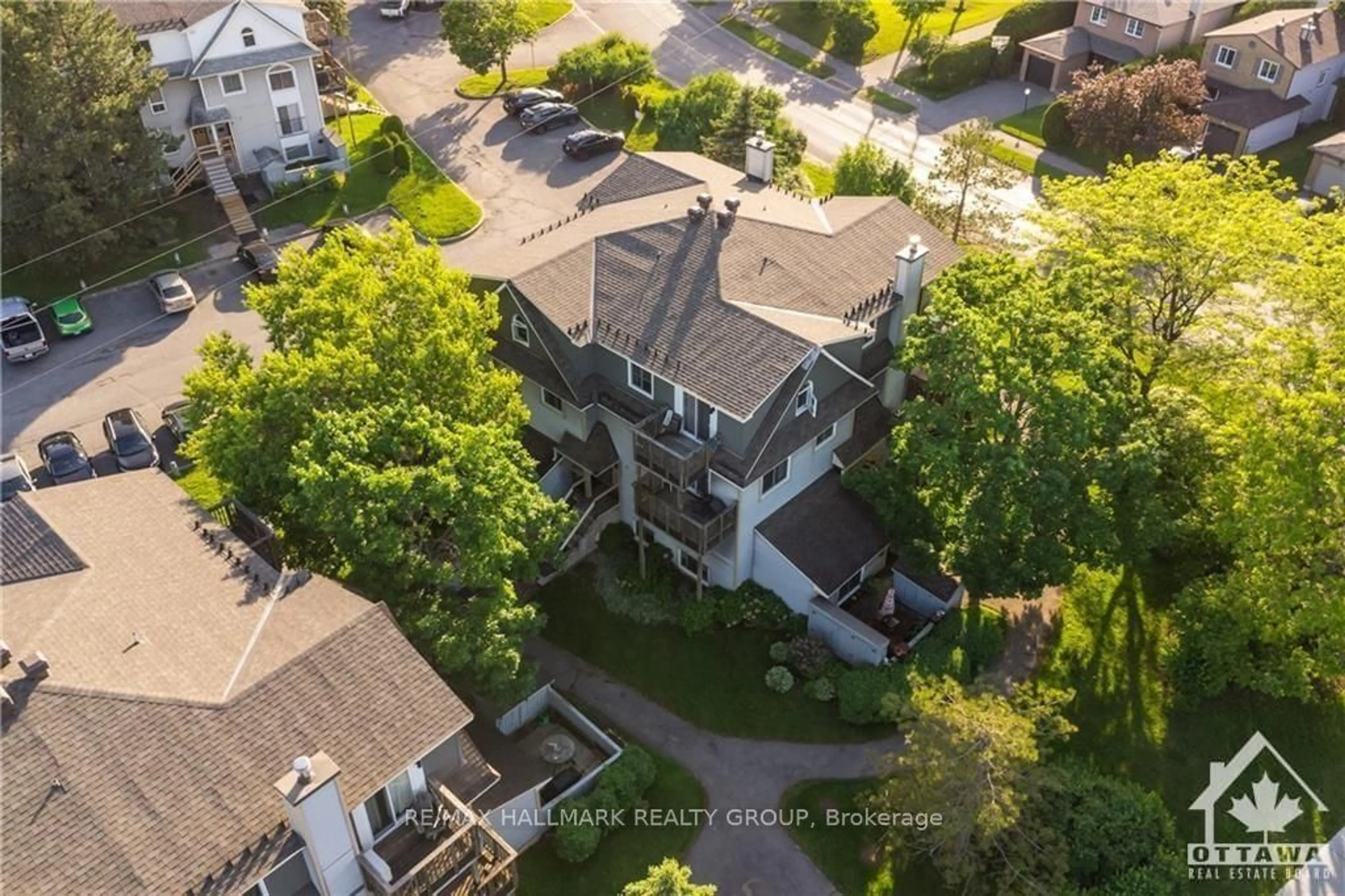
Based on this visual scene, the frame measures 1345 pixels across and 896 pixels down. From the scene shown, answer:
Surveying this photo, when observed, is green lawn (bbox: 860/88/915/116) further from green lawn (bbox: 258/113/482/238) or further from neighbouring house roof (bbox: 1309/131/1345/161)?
green lawn (bbox: 258/113/482/238)

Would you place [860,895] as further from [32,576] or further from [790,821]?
[32,576]

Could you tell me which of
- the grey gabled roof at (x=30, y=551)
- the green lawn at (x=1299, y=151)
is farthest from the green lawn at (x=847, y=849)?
the green lawn at (x=1299, y=151)

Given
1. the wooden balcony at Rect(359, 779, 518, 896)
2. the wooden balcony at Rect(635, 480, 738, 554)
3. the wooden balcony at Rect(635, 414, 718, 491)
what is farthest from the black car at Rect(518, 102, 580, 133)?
the wooden balcony at Rect(359, 779, 518, 896)

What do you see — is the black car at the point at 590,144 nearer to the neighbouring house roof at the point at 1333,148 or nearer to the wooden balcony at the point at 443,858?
the neighbouring house roof at the point at 1333,148

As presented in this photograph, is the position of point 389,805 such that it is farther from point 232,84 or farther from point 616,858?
point 232,84

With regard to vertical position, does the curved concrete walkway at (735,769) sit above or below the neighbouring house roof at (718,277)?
below

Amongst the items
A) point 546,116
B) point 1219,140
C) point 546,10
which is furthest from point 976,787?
point 546,10

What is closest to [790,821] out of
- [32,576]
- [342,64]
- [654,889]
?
[654,889]
